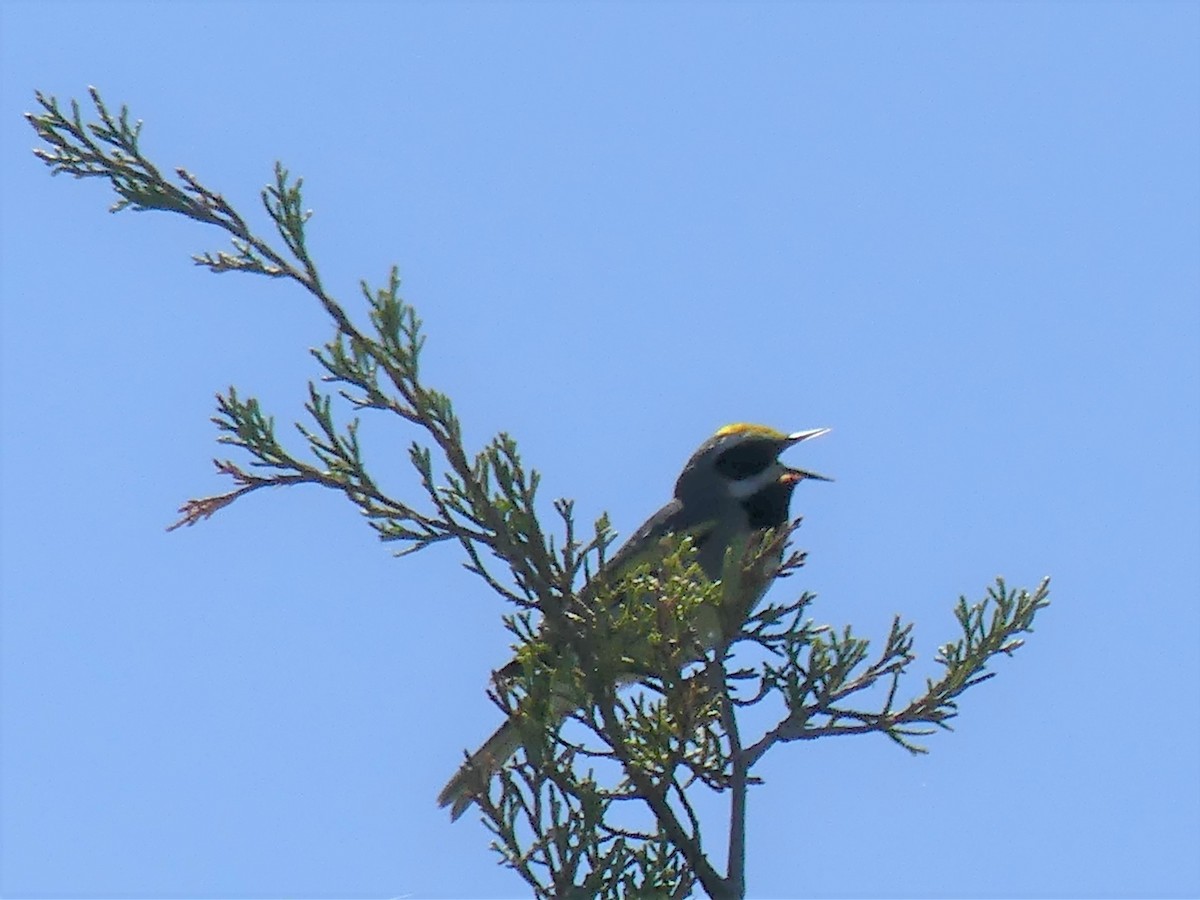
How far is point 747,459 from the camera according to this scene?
7.77m

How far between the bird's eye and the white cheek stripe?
2 centimetres

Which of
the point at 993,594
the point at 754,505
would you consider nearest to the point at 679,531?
the point at 754,505

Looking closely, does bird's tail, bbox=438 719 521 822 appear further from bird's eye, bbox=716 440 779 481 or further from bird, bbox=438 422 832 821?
bird's eye, bbox=716 440 779 481

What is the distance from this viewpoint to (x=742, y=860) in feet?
17.1

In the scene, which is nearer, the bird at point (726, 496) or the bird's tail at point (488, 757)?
the bird's tail at point (488, 757)

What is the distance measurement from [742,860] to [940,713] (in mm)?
894

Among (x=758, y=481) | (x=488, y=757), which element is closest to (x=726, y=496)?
(x=758, y=481)

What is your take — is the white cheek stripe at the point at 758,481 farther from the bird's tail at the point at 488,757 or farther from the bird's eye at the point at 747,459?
the bird's tail at the point at 488,757

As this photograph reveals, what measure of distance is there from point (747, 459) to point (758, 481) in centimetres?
11

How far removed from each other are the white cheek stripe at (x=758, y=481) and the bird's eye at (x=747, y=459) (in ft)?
0.05

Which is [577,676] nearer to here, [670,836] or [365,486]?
[670,836]

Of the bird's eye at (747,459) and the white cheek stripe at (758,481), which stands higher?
the bird's eye at (747,459)

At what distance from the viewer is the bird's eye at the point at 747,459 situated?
25.3ft

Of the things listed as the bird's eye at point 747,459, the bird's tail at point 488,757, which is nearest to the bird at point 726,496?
the bird's eye at point 747,459
